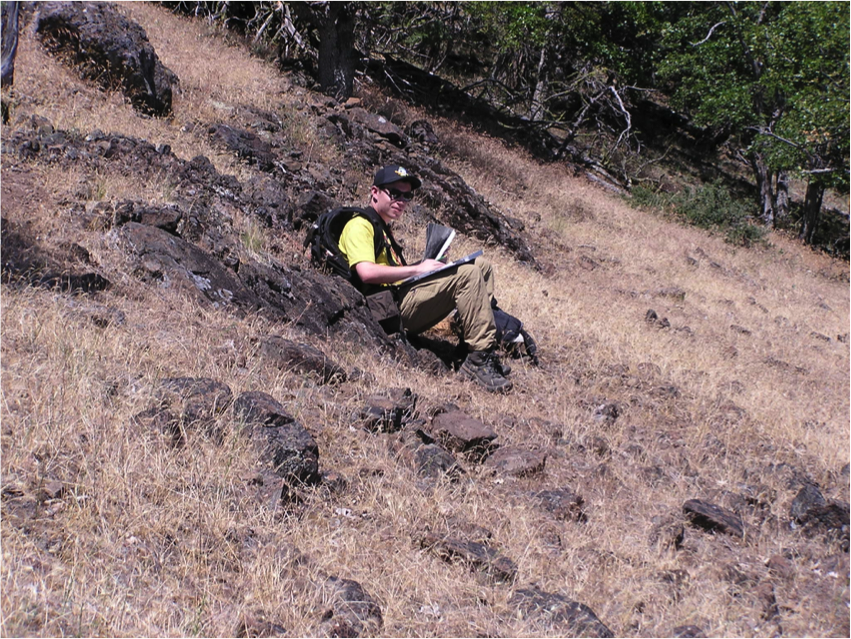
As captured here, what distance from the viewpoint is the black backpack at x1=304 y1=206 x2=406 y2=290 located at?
5.45 metres

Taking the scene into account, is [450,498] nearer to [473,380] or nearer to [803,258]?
[473,380]

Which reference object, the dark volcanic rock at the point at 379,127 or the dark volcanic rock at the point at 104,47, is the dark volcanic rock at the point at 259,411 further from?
the dark volcanic rock at the point at 379,127

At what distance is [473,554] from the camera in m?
3.09

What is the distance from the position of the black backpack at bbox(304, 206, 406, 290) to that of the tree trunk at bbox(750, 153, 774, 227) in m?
17.7

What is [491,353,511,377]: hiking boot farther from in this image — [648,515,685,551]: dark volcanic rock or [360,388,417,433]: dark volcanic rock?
[648,515,685,551]: dark volcanic rock

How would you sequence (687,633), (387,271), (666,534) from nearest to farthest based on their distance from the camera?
(687,633)
(666,534)
(387,271)

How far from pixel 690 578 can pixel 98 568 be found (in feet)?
8.53

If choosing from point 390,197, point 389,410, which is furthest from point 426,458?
point 390,197

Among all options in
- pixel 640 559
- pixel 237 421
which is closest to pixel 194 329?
pixel 237 421

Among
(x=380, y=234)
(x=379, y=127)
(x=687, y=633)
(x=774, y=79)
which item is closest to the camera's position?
(x=687, y=633)

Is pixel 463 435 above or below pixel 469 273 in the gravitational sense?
below

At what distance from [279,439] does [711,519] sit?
2422 mm

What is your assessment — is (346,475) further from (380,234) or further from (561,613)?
(380,234)

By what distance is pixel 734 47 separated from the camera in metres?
19.8
